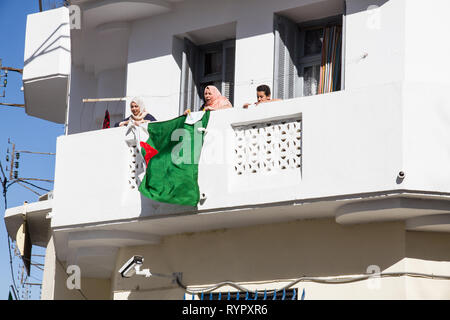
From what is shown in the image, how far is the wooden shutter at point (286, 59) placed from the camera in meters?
16.0

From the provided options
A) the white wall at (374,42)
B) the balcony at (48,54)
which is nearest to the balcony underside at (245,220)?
the white wall at (374,42)

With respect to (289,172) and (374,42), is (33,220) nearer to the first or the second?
(289,172)

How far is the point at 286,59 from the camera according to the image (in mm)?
16312

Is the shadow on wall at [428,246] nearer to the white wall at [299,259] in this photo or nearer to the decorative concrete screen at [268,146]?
the white wall at [299,259]

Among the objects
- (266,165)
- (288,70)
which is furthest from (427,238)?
(288,70)

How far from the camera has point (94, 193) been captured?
51.6 feet

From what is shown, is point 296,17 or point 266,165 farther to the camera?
point 296,17

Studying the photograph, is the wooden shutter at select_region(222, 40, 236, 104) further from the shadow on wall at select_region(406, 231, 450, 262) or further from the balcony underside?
the shadow on wall at select_region(406, 231, 450, 262)

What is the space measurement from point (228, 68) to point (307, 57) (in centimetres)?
143

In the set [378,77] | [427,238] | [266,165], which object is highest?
[378,77]

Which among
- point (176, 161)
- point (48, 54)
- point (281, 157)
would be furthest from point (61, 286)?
point (281, 157)

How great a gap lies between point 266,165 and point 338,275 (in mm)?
1779
